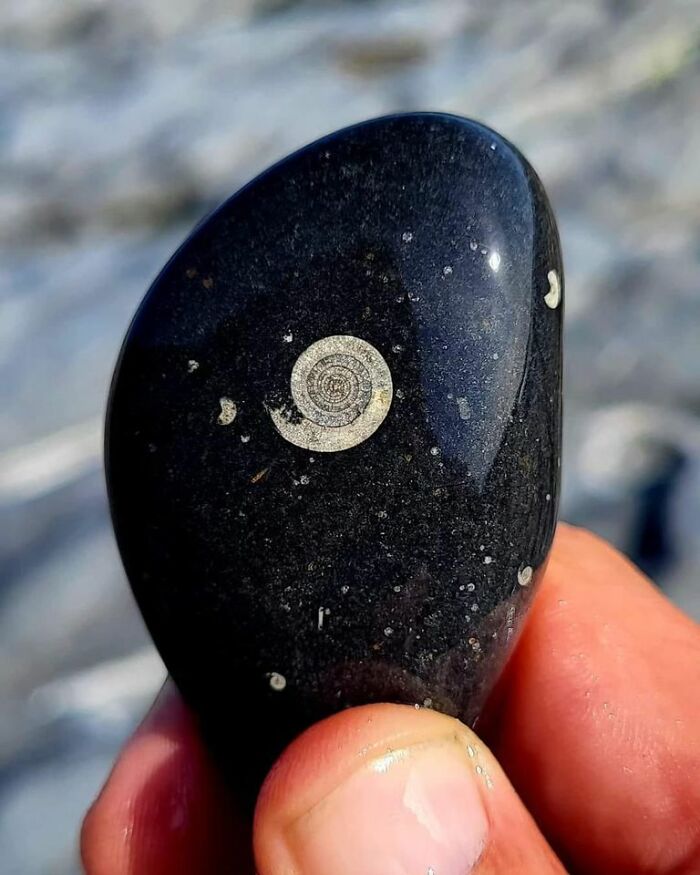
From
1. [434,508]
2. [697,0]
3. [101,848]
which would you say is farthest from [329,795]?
[697,0]

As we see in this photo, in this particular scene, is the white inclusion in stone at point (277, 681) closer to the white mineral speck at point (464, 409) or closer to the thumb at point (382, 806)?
the thumb at point (382, 806)

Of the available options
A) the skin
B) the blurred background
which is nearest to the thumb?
the skin

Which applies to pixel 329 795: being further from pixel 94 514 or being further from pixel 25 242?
pixel 25 242

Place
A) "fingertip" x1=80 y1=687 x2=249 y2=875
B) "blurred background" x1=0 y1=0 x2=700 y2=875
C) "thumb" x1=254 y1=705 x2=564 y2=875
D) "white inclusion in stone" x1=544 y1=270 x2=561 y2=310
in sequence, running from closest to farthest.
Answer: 1. "thumb" x1=254 y1=705 x2=564 y2=875
2. "white inclusion in stone" x1=544 y1=270 x2=561 y2=310
3. "fingertip" x1=80 y1=687 x2=249 y2=875
4. "blurred background" x1=0 y1=0 x2=700 y2=875

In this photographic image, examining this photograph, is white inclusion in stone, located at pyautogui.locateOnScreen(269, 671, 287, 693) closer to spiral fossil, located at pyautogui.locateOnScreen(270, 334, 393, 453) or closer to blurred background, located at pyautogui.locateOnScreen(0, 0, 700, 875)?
spiral fossil, located at pyautogui.locateOnScreen(270, 334, 393, 453)

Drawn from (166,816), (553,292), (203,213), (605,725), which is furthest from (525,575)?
(203,213)

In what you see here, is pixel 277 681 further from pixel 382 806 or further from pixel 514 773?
pixel 514 773

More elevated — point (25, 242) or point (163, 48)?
point (163, 48)
